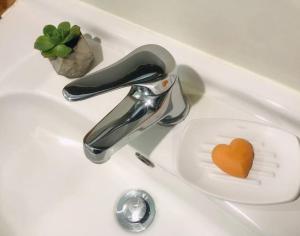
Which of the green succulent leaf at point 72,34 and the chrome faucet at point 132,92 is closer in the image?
the chrome faucet at point 132,92

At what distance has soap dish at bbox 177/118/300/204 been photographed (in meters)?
0.40

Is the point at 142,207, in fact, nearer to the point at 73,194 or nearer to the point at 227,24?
the point at 73,194

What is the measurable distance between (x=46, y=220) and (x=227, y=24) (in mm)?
397

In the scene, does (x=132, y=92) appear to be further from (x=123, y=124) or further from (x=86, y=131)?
(x=86, y=131)

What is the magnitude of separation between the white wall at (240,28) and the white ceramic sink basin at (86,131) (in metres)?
0.02

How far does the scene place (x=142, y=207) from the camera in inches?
21.5

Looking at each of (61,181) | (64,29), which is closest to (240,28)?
(64,29)

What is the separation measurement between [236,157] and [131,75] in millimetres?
159

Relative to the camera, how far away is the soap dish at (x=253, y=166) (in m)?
0.40

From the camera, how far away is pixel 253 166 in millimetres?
426

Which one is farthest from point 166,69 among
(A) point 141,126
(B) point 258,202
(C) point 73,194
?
(C) point 73,194

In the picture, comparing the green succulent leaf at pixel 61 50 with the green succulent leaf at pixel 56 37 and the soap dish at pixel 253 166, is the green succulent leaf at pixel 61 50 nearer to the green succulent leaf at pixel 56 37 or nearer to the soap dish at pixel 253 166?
the green succulent leaf at pixel 56 37

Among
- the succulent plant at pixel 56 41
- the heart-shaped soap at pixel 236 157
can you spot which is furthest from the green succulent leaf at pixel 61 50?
the heart-shaped soap at pixel 236 157

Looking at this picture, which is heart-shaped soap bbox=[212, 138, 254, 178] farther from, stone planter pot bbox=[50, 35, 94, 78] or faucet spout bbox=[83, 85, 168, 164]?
stone planter pot bbox=[50, 35, 94, 78]
